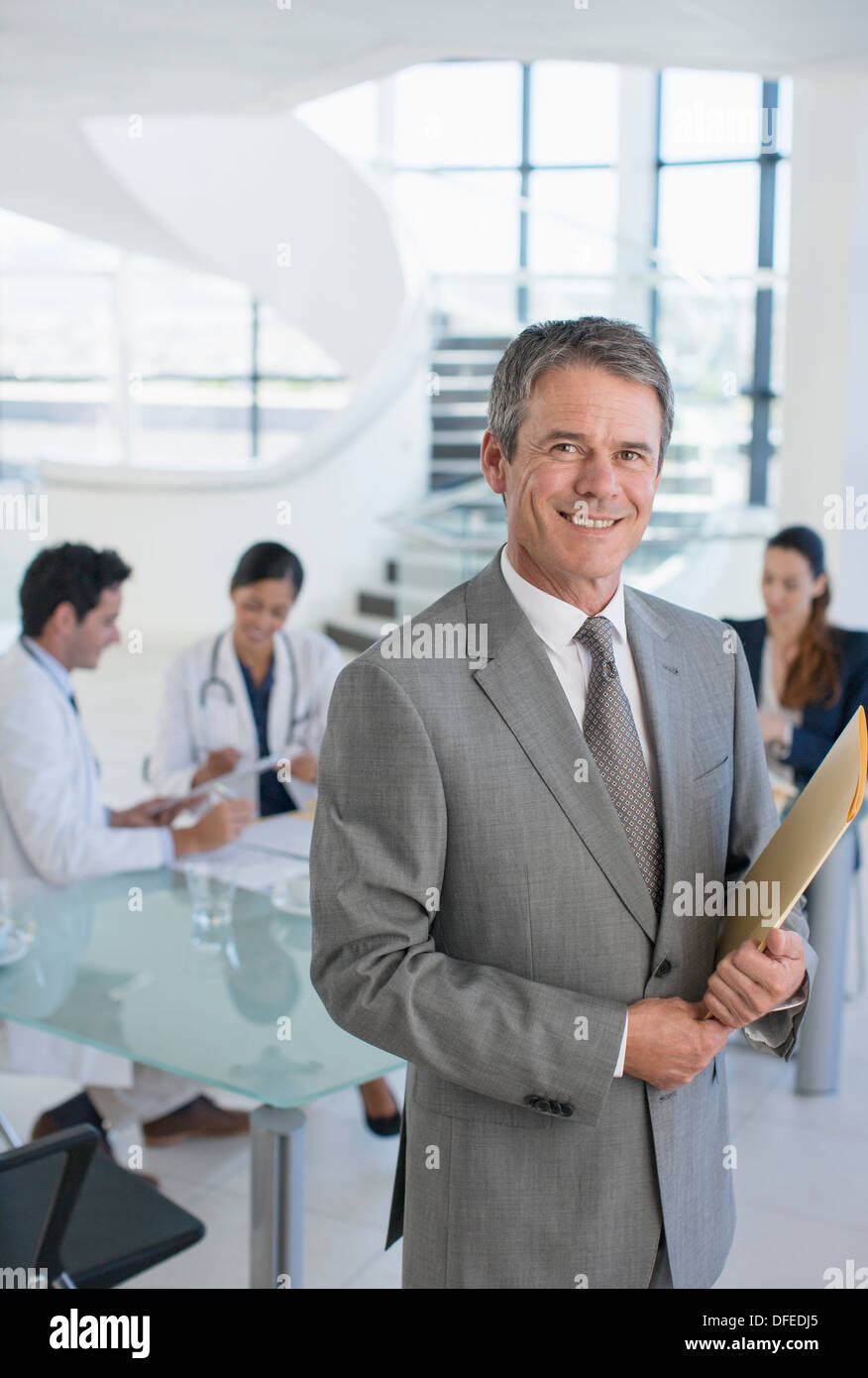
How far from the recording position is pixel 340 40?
13.0 ft

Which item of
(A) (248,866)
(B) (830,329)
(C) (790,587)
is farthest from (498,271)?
(A) (248,866)

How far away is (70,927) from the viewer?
2.78 metres

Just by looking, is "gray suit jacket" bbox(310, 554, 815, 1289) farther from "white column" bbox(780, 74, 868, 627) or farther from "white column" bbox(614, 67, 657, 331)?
"white column" bbox(614, 67, 657, 331)

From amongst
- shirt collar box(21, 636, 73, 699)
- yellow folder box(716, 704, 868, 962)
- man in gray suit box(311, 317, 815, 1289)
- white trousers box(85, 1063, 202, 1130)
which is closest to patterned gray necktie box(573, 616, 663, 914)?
man in gray suit box(311, 317, 815, 1289)

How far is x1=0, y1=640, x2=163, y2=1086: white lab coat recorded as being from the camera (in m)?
2.93

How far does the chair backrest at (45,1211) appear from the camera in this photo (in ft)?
6.22

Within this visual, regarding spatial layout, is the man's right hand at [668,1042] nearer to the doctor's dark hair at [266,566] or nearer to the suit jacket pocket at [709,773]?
the suit jacket pocket at [709,773]

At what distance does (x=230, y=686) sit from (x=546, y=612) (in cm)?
240

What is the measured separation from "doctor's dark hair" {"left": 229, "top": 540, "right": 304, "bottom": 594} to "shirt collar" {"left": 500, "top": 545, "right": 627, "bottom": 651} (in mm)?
2243

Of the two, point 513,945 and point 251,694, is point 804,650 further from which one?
point 513,945

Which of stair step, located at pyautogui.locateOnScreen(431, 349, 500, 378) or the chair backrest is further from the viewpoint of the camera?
stair step, located at pyautogui.locateOnScreen(431, 349, 500, 378)

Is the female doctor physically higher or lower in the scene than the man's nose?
lower
